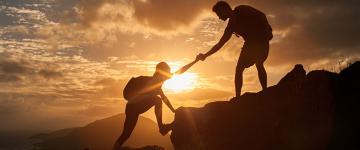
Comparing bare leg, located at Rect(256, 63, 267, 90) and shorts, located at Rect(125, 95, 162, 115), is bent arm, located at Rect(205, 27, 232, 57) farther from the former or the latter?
shorts, located at Rect(125, 95, 162, 115)

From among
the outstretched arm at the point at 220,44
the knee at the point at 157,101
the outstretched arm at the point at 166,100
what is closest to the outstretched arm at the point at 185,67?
the outstretched arm at the point at 220,44

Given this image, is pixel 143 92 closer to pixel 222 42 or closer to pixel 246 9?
pixel 222 42

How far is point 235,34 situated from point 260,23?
33.8 inches

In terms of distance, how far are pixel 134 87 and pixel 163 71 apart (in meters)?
1.07

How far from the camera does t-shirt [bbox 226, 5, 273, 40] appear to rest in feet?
37.9

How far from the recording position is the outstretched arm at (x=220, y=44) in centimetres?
1187

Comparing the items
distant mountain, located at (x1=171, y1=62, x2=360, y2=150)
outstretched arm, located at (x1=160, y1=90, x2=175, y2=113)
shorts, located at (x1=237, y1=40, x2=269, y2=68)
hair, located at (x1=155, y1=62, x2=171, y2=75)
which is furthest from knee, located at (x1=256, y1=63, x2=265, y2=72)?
outstretched arm, located at (x1=160, y1=90, x2=175, y2=113)

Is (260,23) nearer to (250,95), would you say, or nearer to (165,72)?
(250,95)

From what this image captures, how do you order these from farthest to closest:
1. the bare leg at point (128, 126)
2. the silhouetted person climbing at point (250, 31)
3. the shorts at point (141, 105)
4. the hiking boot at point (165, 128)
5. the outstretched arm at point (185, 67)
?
the hiking boot at point (165, 128)
the bare leg at point (128, 126)
the shorts at point (141, 105)
the outstretched arm at point (185, 67)
the silhouetted person climbing at point (250, 31)

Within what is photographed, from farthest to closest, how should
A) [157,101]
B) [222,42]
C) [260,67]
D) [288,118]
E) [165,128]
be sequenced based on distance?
[165,128]
[157,101]
[222,42]
[260,67]
[288,118]

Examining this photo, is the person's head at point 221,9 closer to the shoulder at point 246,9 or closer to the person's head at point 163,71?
the shoulder at point 246,9

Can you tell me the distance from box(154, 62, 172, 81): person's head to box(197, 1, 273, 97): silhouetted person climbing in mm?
2220

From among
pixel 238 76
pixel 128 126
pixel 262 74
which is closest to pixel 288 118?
pixel 262 74

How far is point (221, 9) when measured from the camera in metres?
11.4
